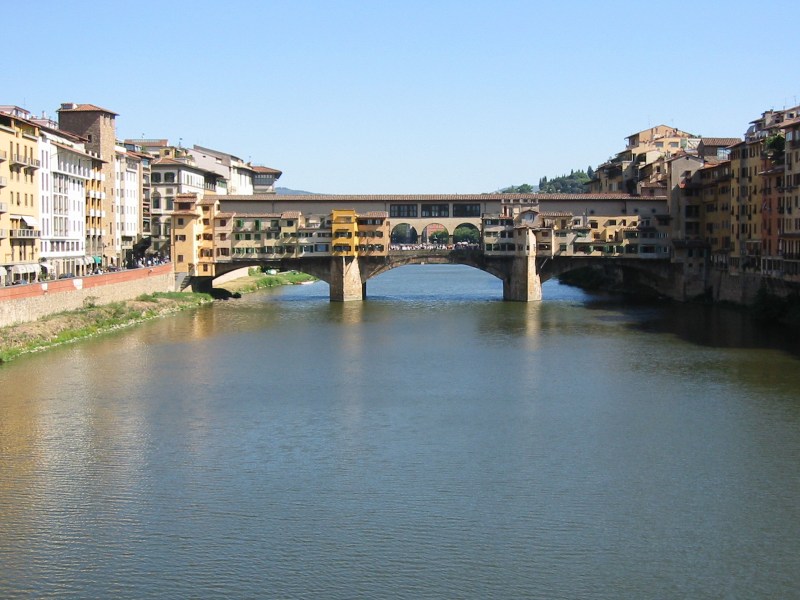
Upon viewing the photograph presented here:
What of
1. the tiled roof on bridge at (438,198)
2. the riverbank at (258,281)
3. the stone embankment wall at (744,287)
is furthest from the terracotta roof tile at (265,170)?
the stone embankment wall at (744,287)

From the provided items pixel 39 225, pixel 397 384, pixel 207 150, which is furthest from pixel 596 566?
pixel 207 150

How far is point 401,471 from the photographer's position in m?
20.8

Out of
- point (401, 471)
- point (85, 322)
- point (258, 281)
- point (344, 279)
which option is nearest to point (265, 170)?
point (258, 281)

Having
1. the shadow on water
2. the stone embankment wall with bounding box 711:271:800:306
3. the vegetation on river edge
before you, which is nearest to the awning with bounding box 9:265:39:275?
the vegetation on river edge

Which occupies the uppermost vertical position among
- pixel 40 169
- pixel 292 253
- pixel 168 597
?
pixel 40 169

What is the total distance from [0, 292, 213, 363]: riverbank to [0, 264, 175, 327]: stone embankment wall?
33cm

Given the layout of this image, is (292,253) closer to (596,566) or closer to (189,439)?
(189,439)

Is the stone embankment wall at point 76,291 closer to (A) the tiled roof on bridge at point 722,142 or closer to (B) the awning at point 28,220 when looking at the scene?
(B) the awning at point 28,220

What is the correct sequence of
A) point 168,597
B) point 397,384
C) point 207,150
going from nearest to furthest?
1. point 168,597
2. point 397,384
3. point 207,150

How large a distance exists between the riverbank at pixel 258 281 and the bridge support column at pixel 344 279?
732 centimetres

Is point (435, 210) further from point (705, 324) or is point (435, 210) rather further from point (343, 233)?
point (705, 324)

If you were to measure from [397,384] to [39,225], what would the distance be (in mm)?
22828

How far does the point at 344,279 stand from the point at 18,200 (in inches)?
697

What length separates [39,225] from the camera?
46344 millimetres
